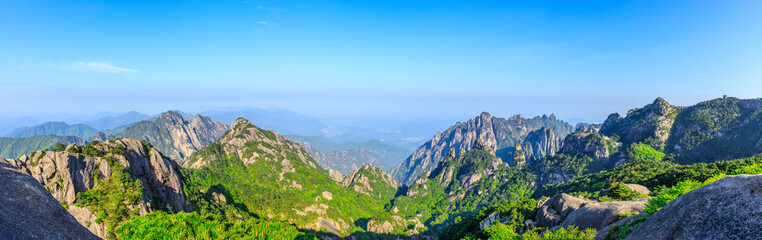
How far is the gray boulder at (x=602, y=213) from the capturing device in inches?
1383

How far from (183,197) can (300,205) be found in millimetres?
67803

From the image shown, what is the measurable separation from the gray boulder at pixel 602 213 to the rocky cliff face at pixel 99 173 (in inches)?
3083

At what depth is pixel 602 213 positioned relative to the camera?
37.4m

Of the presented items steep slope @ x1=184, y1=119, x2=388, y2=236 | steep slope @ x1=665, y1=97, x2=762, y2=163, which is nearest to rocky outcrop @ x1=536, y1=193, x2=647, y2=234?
steep slope @ x1=184, y1=119, x2=388, y2=236

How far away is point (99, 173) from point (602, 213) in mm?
98999

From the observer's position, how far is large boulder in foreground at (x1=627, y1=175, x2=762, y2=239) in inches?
429

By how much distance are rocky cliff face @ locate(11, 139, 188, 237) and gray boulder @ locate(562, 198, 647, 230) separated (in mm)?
78308

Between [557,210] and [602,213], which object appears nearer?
[602,213]

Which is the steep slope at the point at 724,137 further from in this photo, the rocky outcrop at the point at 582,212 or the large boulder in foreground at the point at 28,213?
the large boulder in foreground at the point at 28,213

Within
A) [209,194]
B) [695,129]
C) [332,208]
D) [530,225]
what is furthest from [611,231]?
[695,129]

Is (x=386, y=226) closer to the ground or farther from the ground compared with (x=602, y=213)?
→ closer to the ground

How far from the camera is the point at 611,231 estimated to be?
25.9m

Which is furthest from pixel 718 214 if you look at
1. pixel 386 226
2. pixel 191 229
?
pixel 386 226

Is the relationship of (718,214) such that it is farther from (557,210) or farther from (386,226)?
(386,226)
